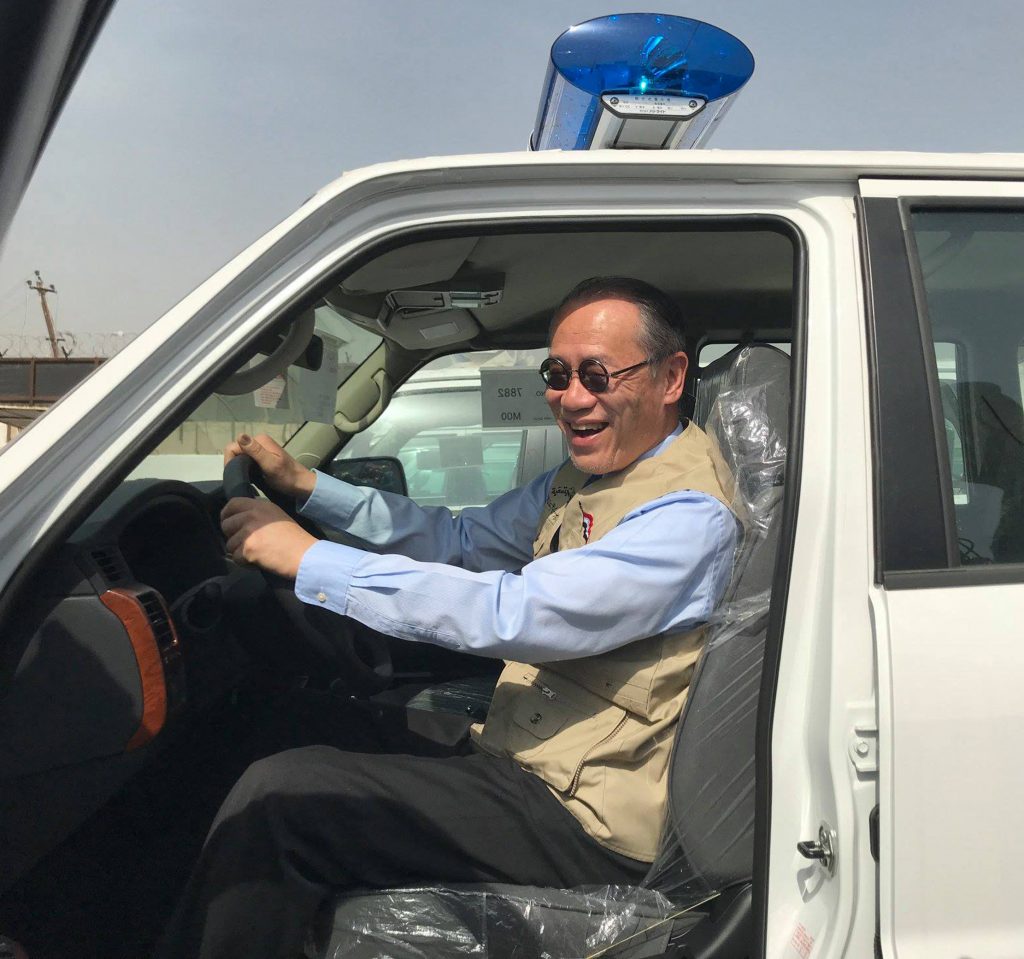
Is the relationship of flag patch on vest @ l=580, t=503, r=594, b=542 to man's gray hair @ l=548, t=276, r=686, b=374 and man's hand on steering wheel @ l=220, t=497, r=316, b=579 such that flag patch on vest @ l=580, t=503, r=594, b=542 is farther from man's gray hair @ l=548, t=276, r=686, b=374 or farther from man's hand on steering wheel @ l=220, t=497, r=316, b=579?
man's hand on steering wheel @ l=220, t=497, r=316, b=579

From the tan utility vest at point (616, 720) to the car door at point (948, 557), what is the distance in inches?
15.7

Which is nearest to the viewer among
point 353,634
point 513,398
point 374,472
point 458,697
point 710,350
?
point 353,634

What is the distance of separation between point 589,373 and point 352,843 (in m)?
0.96

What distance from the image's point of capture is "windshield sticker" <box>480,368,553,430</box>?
2523mm

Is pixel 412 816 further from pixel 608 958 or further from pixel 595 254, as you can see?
pixel 595 254

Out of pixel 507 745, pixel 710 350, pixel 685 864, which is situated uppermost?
pixel 710 350

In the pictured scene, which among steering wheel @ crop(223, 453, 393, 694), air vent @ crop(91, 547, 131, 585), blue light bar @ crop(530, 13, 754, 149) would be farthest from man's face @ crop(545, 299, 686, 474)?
air vent @ crop(91, 547, 131, 585)

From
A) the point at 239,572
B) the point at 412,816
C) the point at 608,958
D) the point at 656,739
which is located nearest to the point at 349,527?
the point at 239,572

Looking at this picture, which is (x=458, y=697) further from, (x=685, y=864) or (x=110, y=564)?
(x=110, y=564)

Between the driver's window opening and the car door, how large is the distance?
0.22 metres

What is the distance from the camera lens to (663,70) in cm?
135

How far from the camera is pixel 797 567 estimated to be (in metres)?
1.20

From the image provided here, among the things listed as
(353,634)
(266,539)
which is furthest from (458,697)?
(266,539)

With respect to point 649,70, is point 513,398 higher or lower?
lower
